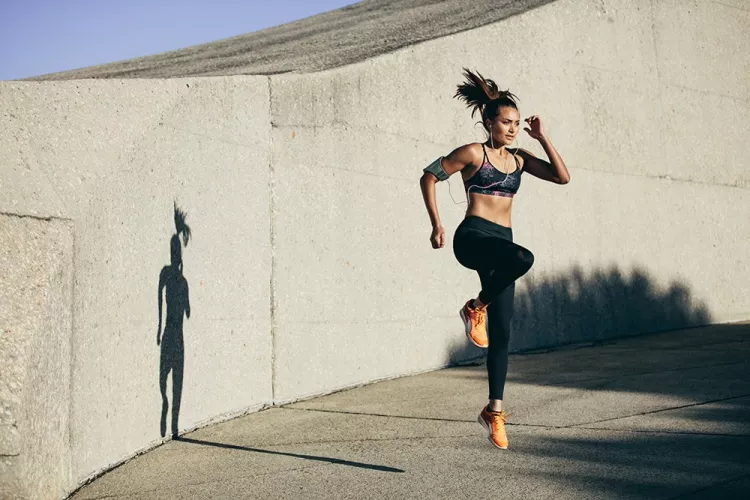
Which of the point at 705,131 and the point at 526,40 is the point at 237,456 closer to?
the point at 526,40

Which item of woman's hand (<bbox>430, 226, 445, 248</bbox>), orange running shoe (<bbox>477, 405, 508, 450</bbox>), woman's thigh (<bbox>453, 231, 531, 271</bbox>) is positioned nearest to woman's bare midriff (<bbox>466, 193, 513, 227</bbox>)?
woman's thigh (<bbox>453, 231, 531, 271</bbox>)

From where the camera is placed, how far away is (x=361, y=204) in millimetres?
8617

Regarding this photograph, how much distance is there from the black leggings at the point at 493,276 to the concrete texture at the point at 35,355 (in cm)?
215

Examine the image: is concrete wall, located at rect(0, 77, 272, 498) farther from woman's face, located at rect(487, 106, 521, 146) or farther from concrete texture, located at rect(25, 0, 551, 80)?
woman's face, located at rect(487, 106, 521, 146)

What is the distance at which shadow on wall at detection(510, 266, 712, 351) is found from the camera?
10625 millimetres

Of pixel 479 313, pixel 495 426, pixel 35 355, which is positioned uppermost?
pixel 479 313

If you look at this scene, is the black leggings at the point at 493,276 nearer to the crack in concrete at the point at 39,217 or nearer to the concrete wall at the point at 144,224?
the concrete wall at the point at 144,224

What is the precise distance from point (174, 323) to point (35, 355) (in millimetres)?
1959

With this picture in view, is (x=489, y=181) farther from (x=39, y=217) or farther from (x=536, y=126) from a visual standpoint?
(x=39, y=217)

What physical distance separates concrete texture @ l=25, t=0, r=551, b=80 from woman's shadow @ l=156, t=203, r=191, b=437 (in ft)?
8.96

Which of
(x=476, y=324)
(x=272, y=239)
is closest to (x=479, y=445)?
(x=476, y=324)

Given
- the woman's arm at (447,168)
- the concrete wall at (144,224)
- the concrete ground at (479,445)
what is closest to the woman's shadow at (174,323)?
the concrete wall at (144,224)

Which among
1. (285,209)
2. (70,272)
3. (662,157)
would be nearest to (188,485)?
→ (70,272)

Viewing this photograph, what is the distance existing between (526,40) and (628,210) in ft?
8.53
